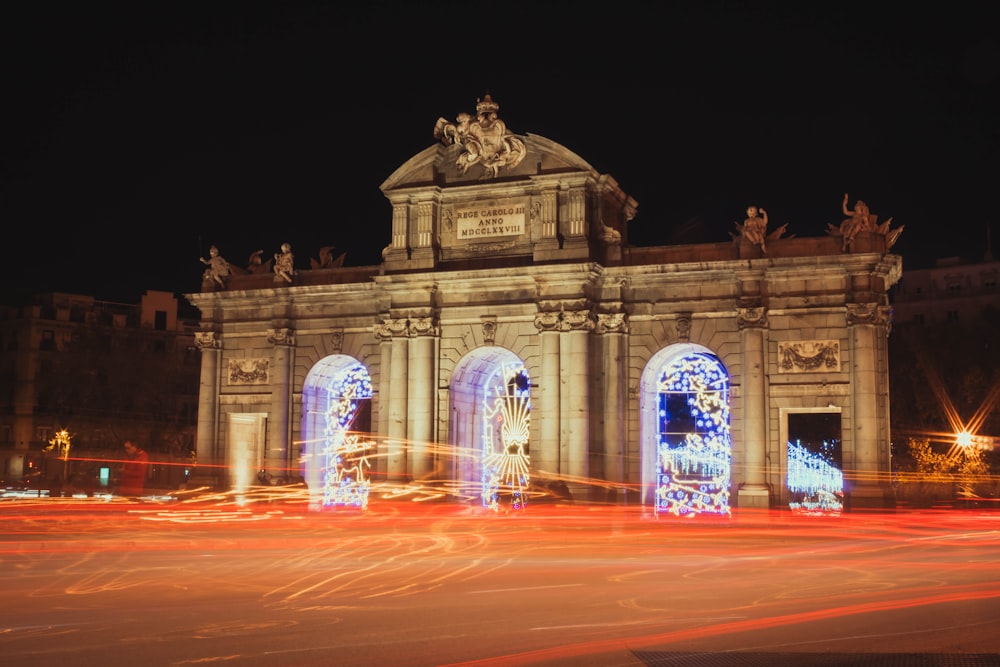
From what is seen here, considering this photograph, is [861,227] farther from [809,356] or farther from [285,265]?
[285,265]

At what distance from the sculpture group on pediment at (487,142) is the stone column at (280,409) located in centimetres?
934

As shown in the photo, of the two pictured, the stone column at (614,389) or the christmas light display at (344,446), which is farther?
the christmas light display at (344,446)

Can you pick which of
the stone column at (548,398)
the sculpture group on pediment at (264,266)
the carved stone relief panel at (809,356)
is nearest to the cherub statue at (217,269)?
the sculpture group on pediment at (264,266)

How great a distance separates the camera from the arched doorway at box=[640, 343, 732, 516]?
35781 millimetres

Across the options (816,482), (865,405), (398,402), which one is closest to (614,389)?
(398,402)

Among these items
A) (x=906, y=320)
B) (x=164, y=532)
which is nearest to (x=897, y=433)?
(x=906, y=320)

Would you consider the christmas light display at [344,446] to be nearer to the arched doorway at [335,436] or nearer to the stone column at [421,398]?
the arched doorway at [335,436]

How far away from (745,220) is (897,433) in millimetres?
25607

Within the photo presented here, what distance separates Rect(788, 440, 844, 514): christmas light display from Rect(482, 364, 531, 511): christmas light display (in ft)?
29.6

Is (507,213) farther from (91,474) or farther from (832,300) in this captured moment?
(91,474)

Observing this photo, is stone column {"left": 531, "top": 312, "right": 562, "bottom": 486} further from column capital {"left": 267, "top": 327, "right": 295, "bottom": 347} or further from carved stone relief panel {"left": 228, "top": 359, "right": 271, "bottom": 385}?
carved stone relief panel {"left": 228, "top": 359, "right": 271, "bottom": 385}

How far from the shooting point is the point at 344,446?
41750mm

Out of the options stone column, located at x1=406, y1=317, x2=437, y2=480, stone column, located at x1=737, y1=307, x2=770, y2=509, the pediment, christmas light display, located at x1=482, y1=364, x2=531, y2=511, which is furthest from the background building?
stone column, located at x1=737, y1=307, x2=770, y2=509

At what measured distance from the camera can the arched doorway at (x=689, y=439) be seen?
35781mm
